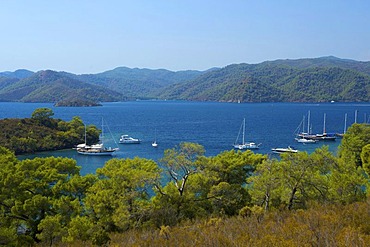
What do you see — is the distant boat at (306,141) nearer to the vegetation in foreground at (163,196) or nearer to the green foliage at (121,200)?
the vegetation in foreground at (163,196)

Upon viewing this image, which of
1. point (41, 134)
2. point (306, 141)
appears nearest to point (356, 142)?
point (306, 141)

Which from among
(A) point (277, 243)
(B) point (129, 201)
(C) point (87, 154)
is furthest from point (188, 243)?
(C) point (87, 154)

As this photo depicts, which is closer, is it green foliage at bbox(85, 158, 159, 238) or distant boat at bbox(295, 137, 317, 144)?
green foliage at bbox(85, 158, 159, 238)

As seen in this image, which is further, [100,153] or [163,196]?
[100,153]

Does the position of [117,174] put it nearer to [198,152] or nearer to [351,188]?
[198,152]

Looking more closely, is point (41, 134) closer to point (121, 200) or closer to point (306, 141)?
point (306, 141)

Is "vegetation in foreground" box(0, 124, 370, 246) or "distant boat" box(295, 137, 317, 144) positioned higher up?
"vegetation in foreground" box(0, 124, 370, 246)

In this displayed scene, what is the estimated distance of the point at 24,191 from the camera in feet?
68.0

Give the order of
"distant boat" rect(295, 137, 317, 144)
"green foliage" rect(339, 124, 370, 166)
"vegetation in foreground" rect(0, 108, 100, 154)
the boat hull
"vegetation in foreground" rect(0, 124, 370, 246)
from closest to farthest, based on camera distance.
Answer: "vegetation in foreground" rect(0, 124, 370, 246) < "green foliage" rect(339, 124, 370, 166) < the boat hull < "vegetation in foreground" rect(0, 108, 100, 154) < "distant boat" rect(295, 137, 317, 144)

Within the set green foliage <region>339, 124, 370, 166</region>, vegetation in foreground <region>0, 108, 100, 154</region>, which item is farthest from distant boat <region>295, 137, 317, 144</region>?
vegetation in foreground <region>0, 108, 100, 154</region>

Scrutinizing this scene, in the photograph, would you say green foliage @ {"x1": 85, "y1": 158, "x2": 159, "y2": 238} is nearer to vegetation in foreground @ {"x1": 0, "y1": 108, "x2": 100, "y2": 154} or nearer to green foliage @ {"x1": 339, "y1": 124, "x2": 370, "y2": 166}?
green foliage @ {"x1": 339, "y1": 124, "x2": 370, "y2": 166}

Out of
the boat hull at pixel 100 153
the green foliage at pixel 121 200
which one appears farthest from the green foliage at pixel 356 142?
the green foliage at pixel 121 200

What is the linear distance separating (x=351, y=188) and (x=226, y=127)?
72508 mm

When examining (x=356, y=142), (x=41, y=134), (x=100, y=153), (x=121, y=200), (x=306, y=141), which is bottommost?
(x=100, y=153)
